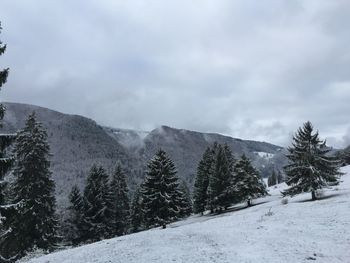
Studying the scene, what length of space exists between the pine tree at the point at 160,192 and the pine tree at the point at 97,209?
839 centimetres

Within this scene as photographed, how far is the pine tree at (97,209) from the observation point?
55.5m

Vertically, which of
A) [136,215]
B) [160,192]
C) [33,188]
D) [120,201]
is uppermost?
[33,188]

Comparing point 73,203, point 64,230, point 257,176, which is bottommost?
point 64,230

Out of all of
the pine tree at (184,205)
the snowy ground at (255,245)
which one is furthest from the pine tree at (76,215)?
the snowy ground at (255,245)

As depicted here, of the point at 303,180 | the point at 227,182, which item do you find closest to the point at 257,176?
the point at 227,182

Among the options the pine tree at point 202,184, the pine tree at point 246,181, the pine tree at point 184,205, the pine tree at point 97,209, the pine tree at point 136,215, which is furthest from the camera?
the pine tree at point 136,215

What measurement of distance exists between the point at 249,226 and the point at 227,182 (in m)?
31.9

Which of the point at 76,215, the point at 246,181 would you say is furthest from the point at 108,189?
the point at 246,181

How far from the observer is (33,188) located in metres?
35.9

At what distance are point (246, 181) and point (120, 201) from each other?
22.5 metres

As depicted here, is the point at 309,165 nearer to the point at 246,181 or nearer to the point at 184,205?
the point at 246,181

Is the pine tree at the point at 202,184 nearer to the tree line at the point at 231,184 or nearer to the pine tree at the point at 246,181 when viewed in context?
the tree line at the point at 231,184

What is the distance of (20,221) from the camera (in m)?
34.8

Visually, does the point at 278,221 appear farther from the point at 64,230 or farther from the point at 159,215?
the point at 64,230
